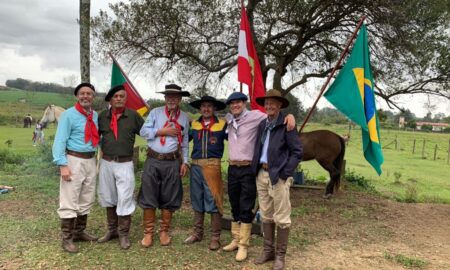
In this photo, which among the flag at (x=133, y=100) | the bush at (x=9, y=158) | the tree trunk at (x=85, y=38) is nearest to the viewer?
the flag at (x=133, y=100)

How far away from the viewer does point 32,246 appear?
14.3 feet

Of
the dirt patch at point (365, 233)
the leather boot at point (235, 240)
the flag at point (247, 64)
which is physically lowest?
the dirt patch at point (365, 233)

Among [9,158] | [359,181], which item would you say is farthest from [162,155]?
[9,158]

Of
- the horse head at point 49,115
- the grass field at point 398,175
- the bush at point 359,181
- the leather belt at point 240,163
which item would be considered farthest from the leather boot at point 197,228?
the horse head at point 49,115

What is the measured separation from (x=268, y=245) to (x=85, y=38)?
4.78m

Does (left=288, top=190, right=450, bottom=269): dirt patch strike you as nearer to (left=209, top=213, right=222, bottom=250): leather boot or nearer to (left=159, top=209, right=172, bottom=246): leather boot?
(left=209, top=213, right=222, bottom=250): leather boot

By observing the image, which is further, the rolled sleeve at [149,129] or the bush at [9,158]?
the bush at [9,158]

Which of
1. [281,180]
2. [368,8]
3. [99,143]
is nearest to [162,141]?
[99,143]

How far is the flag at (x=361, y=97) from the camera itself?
4.65 metres

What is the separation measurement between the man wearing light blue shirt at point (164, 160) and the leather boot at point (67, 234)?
2.50ft

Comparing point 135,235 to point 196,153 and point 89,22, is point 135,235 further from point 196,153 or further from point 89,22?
point 89,22

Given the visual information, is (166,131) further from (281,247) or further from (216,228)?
(281,247)

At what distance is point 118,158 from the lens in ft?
14.2

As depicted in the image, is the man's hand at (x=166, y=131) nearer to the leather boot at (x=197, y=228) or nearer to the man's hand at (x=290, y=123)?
the leather boot at (x=197, y=228)
